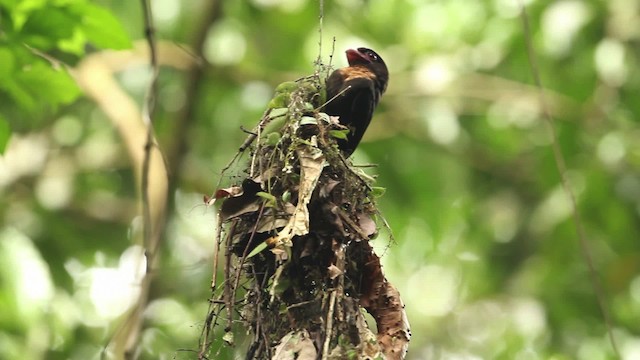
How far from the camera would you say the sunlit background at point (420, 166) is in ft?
16.6

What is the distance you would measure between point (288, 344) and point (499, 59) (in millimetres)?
4312

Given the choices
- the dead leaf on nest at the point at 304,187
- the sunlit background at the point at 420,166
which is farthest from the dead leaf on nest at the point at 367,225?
the sunlit background at the point at 420,166

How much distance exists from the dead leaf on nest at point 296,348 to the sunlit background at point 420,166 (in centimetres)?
273

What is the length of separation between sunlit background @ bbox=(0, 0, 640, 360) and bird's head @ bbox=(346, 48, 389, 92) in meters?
1.64

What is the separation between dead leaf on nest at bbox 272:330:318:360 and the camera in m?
1.96

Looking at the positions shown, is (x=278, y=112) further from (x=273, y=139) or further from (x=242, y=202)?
(x=242, y=202)

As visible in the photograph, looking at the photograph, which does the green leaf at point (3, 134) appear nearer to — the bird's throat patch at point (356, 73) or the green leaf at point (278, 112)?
the green leaf at point (278, 112)

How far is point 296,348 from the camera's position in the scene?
1.98 m

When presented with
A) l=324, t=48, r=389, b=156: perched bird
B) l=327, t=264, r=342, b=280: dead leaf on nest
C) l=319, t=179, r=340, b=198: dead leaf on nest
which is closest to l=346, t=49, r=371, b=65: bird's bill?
l=324, t=48, r=389, b=156: perched bird

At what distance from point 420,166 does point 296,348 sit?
3889mm

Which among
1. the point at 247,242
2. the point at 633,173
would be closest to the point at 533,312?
the point at 633,173

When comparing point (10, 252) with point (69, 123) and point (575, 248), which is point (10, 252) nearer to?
point (69, 123)

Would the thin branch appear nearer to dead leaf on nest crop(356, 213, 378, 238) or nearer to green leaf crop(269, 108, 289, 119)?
green leaf crop(269, 108, 289, 119)

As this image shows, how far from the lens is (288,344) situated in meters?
2.00
